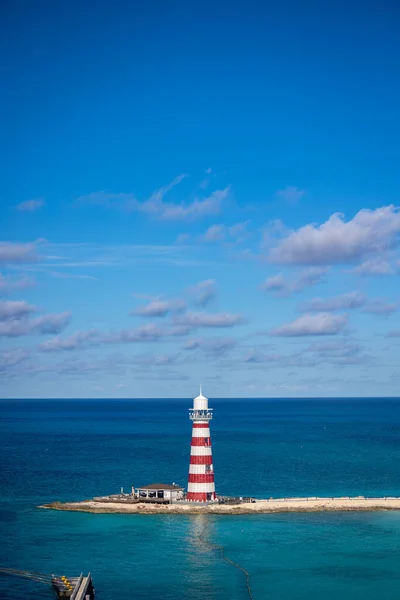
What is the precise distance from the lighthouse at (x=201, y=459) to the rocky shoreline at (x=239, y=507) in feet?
4.42

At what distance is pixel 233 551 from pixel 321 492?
33394mm

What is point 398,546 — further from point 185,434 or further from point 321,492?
point 185,434

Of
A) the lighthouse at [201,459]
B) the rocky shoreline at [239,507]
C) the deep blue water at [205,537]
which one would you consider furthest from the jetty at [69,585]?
the lighthouse at [201,459]

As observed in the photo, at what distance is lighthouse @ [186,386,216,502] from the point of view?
74.0 metres

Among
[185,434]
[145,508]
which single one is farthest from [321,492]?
[185,434]

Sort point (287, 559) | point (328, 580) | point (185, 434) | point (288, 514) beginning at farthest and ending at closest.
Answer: point (185, 434)
point (288, 514)
point (287, 559)
point (328, 580)

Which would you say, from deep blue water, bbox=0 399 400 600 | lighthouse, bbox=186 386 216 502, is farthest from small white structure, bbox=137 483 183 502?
deep blue water, bbox=0 399 400 600

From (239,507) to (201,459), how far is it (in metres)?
5.55

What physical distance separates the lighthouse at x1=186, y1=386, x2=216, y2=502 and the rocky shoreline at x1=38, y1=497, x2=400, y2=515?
135cm

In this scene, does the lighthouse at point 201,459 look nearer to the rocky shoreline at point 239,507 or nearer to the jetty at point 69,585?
the rocky shoreline at point 239,507

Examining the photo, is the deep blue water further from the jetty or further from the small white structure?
the small white structure

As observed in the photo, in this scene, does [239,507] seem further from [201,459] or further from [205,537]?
[205,537]

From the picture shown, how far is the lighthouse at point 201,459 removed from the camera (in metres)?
74.0

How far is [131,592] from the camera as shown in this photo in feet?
161
